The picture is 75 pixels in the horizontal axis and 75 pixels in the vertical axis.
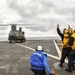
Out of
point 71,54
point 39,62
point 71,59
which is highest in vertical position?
point 39,62

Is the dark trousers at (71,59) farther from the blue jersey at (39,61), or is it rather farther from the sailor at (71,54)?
the blue jersey at (39,61)

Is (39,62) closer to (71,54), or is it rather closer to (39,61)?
(39,61)

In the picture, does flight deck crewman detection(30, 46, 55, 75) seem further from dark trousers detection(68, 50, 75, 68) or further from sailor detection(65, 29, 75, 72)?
dark trousers detection(68, 50, 75, 68)

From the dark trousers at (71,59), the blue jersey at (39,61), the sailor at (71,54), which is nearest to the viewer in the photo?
the blue jersey at (39,61)

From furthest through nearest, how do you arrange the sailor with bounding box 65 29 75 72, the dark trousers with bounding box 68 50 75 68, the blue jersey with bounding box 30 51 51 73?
the dark trousers with bounding box 68 50 75 68 → the sailor with bounding box 65 29 75 72 → the blue jersey with bounding box 30 51 51 73

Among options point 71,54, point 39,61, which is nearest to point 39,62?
point 39,61

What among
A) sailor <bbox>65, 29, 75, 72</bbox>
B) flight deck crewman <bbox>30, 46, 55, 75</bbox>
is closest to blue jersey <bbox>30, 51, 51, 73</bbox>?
flight deck crewman <bbox>30, 46, 55, 75</bbox>

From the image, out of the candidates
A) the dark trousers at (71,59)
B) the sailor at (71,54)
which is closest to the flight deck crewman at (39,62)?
the sailor at (71,54)

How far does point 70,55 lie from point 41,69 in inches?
173

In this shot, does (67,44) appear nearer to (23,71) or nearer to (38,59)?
(23,71)

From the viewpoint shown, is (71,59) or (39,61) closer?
(39,61)

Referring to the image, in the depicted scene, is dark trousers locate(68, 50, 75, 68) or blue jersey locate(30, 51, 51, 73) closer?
blue jersey locate(30, 51, 51, 73)

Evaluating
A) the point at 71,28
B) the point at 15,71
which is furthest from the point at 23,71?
the point at 71,28

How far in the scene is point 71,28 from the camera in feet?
46.7
